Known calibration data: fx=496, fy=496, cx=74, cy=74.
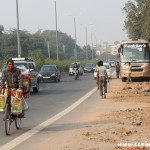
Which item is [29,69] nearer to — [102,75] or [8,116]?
[102,75]

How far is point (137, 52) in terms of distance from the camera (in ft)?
124

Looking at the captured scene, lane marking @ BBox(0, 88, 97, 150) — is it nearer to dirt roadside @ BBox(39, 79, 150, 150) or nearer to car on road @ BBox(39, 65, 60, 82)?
dirt roadside @ BBox(39, 79, 150, 150)

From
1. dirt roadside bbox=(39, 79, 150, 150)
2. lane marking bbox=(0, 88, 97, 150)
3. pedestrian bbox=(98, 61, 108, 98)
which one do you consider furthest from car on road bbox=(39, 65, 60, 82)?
dirt roadside bbox=(39, 79, 150, 150)

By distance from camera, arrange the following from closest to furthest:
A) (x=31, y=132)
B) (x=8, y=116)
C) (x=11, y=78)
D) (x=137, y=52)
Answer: (x=8, y=116) → (x=31, y=132) → (x=11, y=78) → (x=137, y=52)

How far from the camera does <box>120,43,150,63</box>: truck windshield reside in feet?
124

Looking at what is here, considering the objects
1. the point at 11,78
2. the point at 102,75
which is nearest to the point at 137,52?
the point at 102,75

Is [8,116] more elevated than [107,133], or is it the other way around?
[8,116]

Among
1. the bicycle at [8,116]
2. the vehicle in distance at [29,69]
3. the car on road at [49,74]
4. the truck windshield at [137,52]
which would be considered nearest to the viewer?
the bicycle at [8,116]

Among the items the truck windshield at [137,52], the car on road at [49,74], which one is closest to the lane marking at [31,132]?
the truck windshield at [137,52]

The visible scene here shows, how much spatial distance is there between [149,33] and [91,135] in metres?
34.2

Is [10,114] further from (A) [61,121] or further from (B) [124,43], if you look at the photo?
(B) [124,43]

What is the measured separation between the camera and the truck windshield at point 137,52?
37750 millimetres

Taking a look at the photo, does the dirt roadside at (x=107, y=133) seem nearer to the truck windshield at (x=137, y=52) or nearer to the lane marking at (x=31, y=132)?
the lane marking at (x=31, y=132)

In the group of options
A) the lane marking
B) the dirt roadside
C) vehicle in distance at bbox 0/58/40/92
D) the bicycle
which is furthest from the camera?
vehicle in distance at bbox 0/58/40/92
